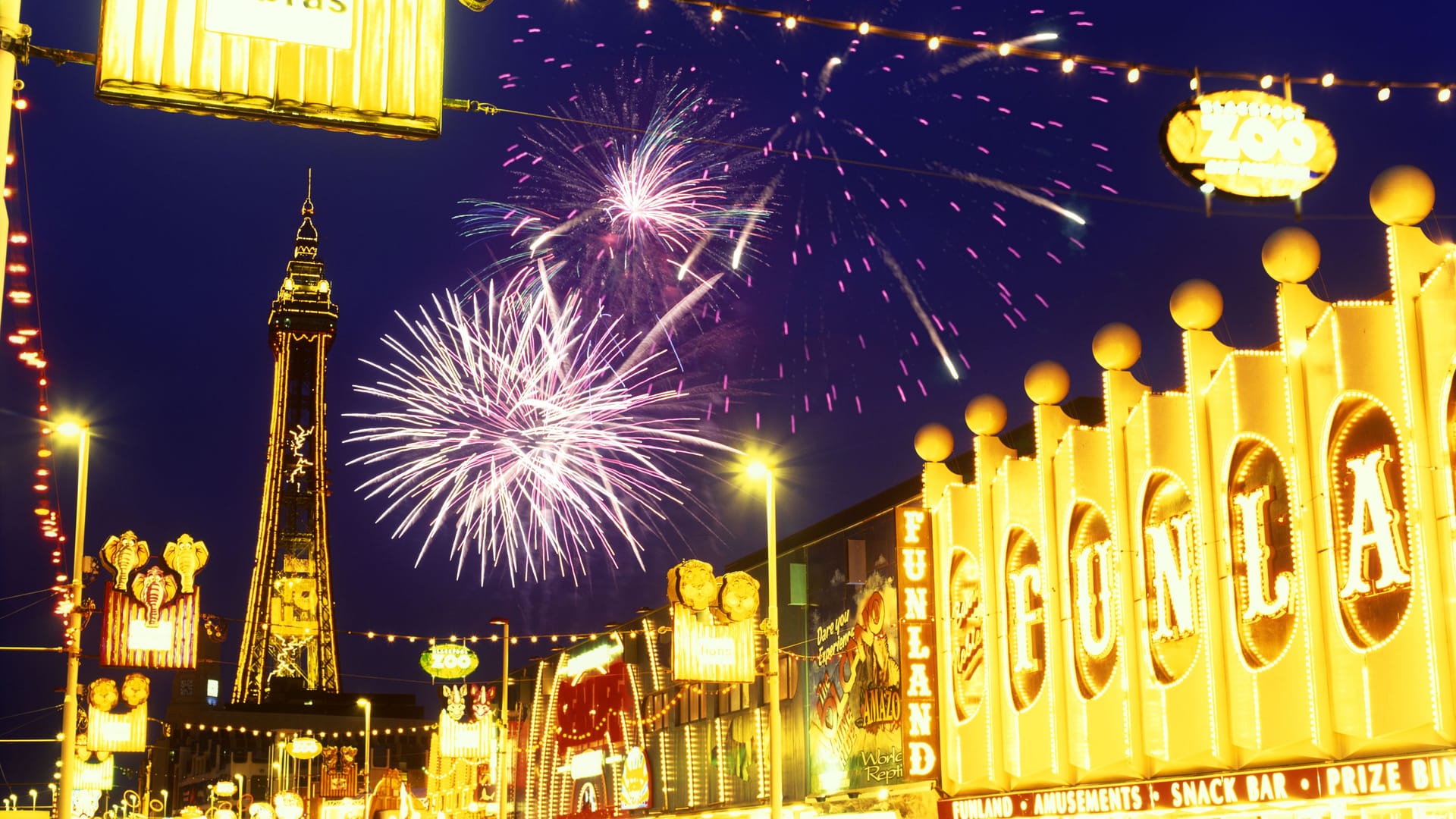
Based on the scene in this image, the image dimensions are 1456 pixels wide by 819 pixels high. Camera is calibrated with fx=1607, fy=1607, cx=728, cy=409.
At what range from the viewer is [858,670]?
35438 millimetres

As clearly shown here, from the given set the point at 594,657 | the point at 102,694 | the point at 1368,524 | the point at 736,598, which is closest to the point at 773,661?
the point at 736,598

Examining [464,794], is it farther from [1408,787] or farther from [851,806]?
[1408,787]

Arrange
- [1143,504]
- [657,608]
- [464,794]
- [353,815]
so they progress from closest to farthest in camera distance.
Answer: [1143,504], [657,608], [464,794], [353,815]

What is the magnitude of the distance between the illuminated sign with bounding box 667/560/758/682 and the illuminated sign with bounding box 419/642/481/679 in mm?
24019

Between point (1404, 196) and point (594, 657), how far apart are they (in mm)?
39714

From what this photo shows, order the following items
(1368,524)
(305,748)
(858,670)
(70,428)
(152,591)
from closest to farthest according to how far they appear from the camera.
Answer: (1368,524) → (70,428) → (152,591) → (858,670) → (305,748)

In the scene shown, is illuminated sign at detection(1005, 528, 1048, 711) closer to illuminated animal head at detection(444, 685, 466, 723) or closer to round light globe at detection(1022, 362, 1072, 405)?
round light globe at detection(1022, 362, 1072, 405)

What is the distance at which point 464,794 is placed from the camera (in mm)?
69250

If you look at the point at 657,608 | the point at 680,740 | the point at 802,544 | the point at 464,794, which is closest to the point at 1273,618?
the point at 802,544

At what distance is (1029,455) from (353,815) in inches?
2089

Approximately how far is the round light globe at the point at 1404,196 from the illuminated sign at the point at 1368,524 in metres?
2.37

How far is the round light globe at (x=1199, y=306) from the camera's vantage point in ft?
78.0

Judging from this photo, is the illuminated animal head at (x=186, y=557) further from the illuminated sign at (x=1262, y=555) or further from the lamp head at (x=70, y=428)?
the illuminated sign at (x=1262, y=555)

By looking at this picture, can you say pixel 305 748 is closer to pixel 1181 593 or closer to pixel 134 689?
pixel 134 689
